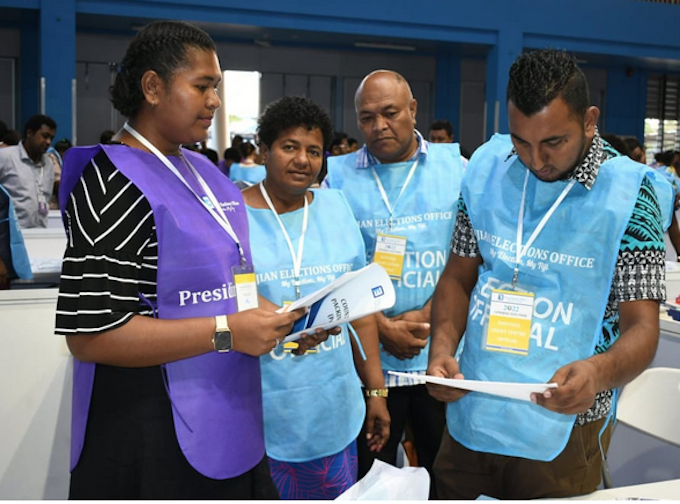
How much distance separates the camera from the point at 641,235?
1.47 m

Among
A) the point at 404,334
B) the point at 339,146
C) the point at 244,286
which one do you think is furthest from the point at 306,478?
the point at 339,146

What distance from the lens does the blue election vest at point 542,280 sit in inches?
59.1

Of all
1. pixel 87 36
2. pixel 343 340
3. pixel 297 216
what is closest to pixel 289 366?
pixel 343 340

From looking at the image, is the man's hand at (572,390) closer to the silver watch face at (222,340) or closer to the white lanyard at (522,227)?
the white lanyard at (522,227)

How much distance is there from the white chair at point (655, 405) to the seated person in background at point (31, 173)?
4.43 meters

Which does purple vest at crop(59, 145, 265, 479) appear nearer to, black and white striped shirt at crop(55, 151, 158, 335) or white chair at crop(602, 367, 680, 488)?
black and white striped shirt at crop(55, 151, 158, 335)

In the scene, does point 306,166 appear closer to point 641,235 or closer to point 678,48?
point 641,235

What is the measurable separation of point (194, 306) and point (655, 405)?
162 cm

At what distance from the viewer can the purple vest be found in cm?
141

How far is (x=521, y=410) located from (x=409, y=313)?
0.84 m

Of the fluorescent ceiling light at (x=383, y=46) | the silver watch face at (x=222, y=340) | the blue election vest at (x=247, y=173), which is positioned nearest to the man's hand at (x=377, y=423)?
the silver watch face at (x=222, y=340)

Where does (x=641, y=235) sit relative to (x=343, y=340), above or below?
above

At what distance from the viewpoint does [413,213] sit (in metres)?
2.45

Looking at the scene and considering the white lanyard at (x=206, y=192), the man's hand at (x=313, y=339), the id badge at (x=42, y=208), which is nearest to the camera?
the white lanyard at (x=206, y=192)
